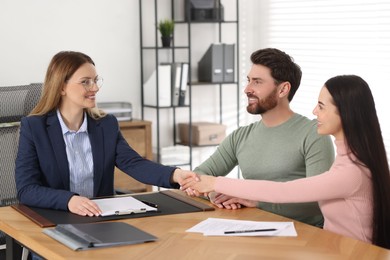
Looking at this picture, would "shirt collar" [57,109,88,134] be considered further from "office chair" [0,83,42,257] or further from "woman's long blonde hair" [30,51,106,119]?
"office chair" [0,83,42,257]

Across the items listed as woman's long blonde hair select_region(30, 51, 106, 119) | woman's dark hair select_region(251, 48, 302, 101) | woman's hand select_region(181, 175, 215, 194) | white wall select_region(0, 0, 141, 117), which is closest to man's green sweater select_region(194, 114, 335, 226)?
woman's dark hair select_region(251, 48, 302, 101)

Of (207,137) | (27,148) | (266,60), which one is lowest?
(207,137)

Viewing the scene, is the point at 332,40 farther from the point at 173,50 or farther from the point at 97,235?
the point at 97,235

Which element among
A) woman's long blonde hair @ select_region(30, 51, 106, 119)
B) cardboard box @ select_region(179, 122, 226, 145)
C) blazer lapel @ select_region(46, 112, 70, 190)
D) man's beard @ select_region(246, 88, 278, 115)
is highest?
woman's long blonde hair @ select_region(30, 51, 106, 119)

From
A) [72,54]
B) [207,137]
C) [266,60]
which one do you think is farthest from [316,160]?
[207,137]

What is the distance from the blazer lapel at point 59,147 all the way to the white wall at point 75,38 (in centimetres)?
176

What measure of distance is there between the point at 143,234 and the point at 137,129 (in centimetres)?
265

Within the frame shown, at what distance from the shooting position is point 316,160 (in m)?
3.01

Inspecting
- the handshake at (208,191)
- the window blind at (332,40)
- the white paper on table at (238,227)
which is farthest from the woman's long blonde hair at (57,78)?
the window blind at (332,40)

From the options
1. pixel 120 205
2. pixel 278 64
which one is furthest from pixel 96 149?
pixel 278 64

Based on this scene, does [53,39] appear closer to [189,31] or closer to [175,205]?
[189,31]

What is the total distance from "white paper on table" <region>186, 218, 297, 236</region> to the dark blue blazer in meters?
0.57

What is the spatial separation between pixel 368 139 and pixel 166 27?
290 centimetres

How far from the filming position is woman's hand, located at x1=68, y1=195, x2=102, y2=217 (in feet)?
8.72
